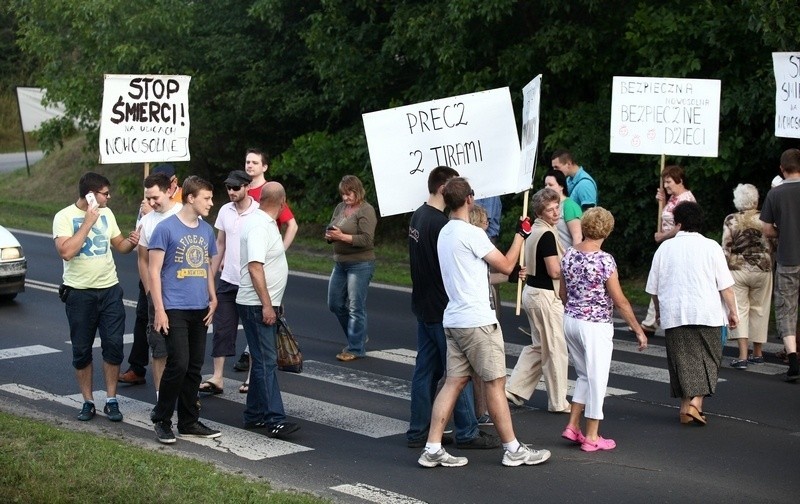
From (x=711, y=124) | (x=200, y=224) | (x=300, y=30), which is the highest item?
(x=300, y=30)

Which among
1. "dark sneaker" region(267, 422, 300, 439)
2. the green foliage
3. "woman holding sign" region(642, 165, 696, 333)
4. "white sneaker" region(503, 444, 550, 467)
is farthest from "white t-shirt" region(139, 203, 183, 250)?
the green foliage

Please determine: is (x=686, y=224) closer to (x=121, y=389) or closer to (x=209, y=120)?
(x=121, y=389)

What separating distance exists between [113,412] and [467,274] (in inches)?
128

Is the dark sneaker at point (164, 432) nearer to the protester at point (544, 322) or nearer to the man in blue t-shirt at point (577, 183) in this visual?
the protester at point (544, 322)

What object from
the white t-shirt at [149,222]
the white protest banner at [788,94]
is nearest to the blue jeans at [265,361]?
the white t-shirt at [149,222]

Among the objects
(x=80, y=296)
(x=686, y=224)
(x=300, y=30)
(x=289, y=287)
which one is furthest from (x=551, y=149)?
(x=80, y=296)

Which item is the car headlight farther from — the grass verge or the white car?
the grass verge

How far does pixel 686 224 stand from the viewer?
30.9ft

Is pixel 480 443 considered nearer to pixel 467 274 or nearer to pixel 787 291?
Answer: pixel 467 274

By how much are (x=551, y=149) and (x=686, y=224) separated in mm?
9998

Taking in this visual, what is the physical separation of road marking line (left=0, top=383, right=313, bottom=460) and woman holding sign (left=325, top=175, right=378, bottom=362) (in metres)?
2.42

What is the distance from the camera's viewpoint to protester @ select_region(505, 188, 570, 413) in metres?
9.36

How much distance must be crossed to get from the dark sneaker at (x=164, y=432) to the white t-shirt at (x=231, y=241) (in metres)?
1.86

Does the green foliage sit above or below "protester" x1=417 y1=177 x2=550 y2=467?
above
